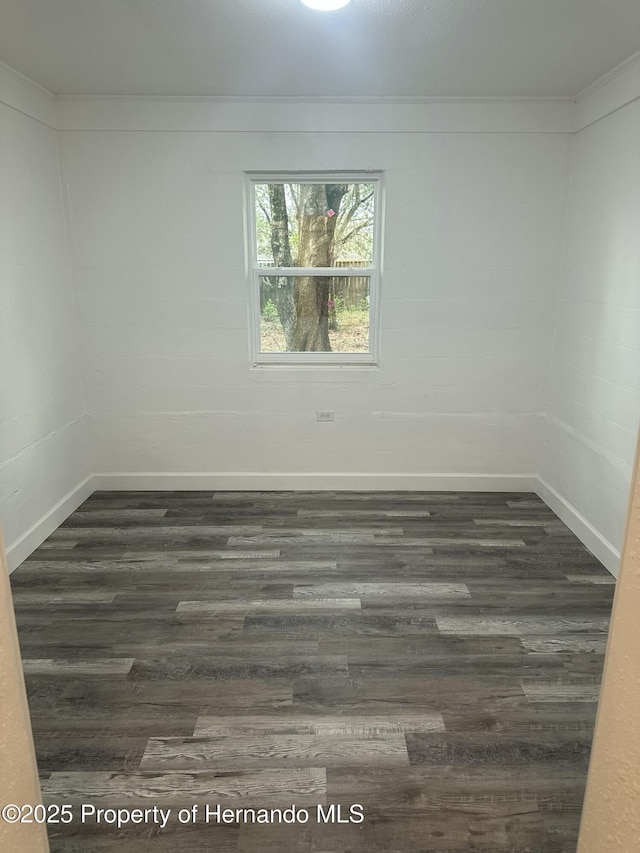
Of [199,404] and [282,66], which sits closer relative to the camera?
[282,66]

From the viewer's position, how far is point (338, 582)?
292cm

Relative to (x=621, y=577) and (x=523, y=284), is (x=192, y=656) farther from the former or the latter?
(x=523, y=284)

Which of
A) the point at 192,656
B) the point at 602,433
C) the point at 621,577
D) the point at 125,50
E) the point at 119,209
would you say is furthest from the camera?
the point at 119,209

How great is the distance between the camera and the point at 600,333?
3.26 m

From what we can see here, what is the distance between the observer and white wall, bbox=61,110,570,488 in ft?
11.7

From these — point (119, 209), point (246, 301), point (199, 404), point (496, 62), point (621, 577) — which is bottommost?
point (199, 404)

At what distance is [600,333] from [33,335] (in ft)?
10.9

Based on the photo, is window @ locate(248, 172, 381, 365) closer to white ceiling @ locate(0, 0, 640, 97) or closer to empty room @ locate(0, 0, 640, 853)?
empty room @ locate(0, 0, 640, 853)

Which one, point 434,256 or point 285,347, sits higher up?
point 434,256

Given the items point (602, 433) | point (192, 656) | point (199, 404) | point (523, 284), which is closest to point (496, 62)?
point (523, 284)

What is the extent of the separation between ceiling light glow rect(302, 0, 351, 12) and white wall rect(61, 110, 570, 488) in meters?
1.37

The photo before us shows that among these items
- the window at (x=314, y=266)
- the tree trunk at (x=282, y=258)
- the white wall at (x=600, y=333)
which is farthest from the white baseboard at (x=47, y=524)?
the white wall at (x=600, y=333)

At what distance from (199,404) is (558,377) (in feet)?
8.15

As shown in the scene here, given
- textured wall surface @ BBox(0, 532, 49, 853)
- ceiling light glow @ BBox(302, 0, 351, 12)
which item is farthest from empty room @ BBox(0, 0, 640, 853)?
ceiling light glow @ BBox(302, 0, 351, 12)
